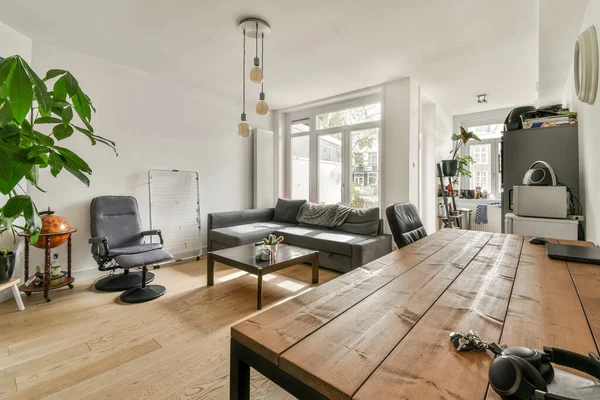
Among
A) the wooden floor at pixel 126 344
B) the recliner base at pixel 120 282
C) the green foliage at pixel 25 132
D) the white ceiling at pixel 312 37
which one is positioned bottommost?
the wooden floor at pixel 126 344

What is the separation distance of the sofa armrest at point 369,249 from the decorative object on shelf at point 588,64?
2210mm

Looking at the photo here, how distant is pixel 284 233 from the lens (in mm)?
3951

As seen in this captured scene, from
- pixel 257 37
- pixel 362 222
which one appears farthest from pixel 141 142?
pixel 362 222

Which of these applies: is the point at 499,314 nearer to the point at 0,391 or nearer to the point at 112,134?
the point at 0,391

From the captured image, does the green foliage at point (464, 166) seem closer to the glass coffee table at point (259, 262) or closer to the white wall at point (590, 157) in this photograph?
the white wall at point (590, 157)

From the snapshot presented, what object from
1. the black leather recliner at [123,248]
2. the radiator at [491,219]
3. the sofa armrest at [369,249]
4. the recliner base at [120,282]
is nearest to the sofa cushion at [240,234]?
the black leather recliner at [123,248]

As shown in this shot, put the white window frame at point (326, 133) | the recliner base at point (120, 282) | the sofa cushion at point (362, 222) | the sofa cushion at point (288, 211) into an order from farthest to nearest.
→ the sofa cushion at point (288, 211)
the white window frame at point (326, 133)
the sofa cushion at point (362, 222)
the recliner base at point (120, 282)

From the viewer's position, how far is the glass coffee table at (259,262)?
249 cm

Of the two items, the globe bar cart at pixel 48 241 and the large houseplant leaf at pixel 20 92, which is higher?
the large houseplant leaf at pixel 20 92

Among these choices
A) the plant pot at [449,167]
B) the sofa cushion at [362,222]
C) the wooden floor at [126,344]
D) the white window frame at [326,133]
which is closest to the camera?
the wooden floor at [126,344]

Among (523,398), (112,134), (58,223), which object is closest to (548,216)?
(523,398)

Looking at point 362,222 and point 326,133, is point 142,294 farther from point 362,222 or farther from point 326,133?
point 326,133

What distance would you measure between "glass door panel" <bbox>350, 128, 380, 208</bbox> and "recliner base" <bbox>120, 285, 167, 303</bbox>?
3.15 meters

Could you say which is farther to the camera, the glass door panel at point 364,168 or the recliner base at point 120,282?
the glass door panel at point 364,168
